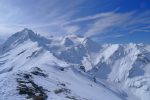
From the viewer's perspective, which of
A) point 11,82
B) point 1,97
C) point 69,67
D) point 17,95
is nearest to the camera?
point 1,97

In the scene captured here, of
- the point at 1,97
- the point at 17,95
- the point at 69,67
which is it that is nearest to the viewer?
the point at 1,97

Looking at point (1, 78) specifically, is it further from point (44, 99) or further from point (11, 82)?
point (44, 99)

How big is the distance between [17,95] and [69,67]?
12480 centimetres

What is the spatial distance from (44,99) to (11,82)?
970 centimetres

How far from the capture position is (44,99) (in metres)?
40.8

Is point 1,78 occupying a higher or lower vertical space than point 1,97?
higher

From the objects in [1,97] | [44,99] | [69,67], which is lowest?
[1,97]

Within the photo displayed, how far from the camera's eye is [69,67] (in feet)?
537

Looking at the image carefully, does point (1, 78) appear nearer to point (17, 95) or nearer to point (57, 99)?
point (17, 95)

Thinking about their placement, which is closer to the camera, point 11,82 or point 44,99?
point 44,99

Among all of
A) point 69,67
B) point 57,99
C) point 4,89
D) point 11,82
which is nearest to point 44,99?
point 57,99

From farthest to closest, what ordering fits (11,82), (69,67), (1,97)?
(69,67) → (11,82) → (1,97)

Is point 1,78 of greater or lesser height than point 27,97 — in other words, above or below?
above

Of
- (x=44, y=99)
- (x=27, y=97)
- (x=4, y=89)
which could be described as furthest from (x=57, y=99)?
(x=4, y=89)
